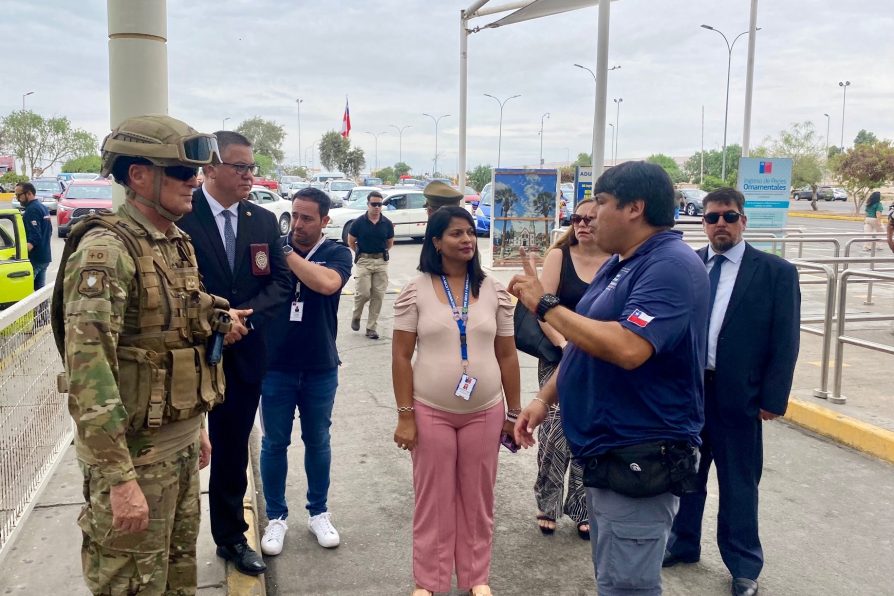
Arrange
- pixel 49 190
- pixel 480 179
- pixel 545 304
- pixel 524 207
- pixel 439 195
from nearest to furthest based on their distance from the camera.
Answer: pixel 545 304
pixel 439 195
pixel 524 207
pixel 49 190
pixel 480 179

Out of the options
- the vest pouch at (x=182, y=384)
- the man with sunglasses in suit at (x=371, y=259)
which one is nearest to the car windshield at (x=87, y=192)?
the man with sunglasses in suit at (x=371, y=259)

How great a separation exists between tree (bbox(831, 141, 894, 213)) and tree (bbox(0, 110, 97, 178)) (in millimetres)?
66243

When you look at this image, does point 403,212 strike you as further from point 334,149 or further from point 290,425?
point 334,149

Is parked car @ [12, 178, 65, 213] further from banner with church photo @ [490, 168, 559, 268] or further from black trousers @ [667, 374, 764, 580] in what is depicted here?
black trousers @ [667, 374, 764, 580]

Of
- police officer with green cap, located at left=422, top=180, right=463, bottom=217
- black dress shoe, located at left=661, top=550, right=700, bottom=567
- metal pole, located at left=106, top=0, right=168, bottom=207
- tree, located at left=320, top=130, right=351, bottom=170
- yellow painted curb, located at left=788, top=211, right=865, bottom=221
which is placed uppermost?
tree, located at left=320, top=130, right=351, bottom=170

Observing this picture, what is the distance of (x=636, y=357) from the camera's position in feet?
A: 7.54

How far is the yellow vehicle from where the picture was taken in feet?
30.2

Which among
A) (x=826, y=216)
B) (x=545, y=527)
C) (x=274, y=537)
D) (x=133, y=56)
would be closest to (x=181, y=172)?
(x=133, y=56)

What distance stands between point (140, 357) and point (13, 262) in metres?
8.43

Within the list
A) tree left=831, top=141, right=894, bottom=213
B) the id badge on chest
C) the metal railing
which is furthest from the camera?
tree left=831, top=141, right=894, bottom=213

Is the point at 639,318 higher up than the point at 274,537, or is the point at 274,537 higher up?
the point at 639,318

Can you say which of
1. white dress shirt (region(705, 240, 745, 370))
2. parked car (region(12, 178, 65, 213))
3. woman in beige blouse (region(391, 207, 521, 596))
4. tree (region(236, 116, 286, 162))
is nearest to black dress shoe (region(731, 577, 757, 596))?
white dress shirt (region(705, 240, 745, 370))

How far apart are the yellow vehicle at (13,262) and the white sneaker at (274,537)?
6.70 metres

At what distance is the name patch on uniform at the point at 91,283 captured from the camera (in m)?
2.14
